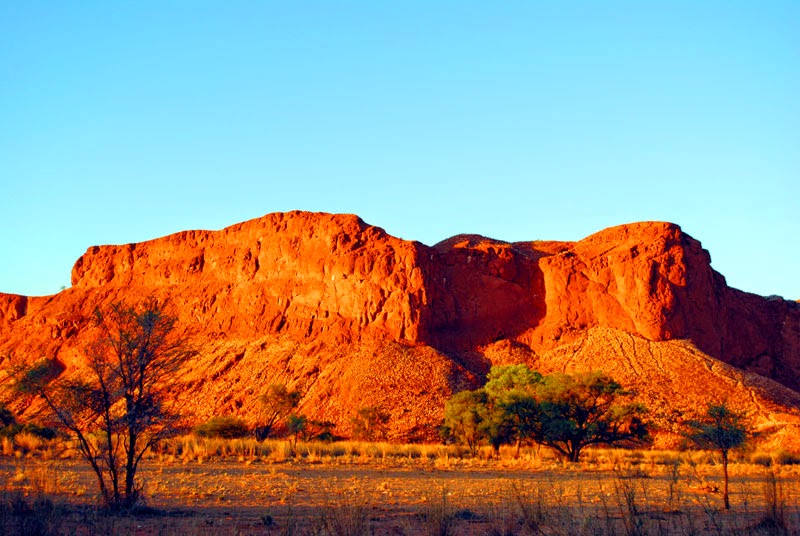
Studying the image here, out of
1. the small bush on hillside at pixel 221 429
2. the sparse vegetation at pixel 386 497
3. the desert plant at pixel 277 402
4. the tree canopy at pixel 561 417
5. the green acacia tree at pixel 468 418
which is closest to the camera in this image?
the sparse vegetation at pixel 386 497

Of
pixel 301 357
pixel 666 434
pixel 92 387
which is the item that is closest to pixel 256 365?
pixel 301 357

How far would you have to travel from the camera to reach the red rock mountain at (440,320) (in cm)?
5688

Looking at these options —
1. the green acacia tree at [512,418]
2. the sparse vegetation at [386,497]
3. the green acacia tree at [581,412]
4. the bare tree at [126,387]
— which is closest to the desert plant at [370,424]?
the green acacia tree at [512,418]

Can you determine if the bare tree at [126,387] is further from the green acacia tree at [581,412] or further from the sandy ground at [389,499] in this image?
the green acacia tree at [581,412]

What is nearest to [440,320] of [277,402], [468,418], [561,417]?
[277,402]

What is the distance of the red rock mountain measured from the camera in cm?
5688

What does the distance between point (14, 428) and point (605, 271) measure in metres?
50.9

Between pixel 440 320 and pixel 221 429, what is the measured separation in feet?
89.4

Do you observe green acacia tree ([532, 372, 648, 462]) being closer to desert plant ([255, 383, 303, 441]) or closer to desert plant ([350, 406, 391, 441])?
desert plant ([350, 406, 391, 441])

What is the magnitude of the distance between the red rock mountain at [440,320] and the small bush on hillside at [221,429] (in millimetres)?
8479

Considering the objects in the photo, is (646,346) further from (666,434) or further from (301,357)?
(301,357)

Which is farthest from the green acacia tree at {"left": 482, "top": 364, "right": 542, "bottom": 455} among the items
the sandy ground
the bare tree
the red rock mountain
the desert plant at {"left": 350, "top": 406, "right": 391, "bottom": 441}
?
the bare tree

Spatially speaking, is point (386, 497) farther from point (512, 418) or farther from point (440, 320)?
point (440, 320)

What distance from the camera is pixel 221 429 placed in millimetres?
45719
